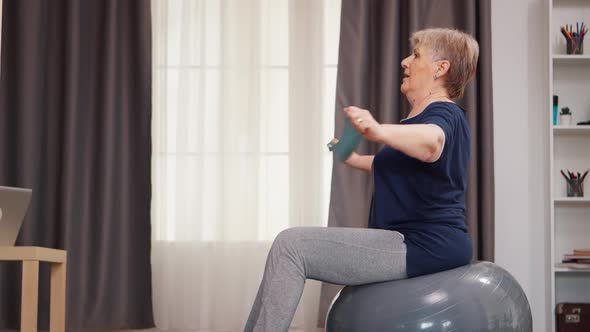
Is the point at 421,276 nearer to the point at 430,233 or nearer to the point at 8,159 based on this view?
the point at 430,233

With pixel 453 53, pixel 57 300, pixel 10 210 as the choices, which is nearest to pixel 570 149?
pixel 453 53

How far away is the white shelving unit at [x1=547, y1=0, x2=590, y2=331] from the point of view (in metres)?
4.10

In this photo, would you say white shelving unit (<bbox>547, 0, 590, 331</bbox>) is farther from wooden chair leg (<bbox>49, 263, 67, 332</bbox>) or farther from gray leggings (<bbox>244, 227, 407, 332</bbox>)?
wooden chair leg (<bbox>49, 263, 67, 332</bbox>)

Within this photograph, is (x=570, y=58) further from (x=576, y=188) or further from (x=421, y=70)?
(x=421, y=70)

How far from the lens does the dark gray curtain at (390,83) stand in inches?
160

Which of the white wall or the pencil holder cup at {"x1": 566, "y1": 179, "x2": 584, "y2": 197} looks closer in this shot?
the pencil holder cup at {"x1": 566, "y1": 179, "x2": 584, "y2": 197}

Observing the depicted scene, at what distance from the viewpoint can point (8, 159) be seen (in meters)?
4.29

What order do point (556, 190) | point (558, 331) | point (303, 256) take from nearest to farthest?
1. point (303, 256)
2. point (558, 331)
3. point (556, 190)

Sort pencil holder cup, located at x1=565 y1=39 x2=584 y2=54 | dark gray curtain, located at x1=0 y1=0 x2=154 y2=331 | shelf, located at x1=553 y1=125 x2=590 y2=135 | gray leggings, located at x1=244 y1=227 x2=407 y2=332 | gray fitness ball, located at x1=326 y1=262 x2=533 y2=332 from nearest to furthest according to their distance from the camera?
gray leggings, located at x1=244 y1=227 x2=407 y2=332 → gray fitness ball, located at x1=326 y1=262 x2=533 y2=332 → shelf, located at x1=553 y1=125 x2=590 y2=135 → pencil holder cup, located at x1=565 y1=39 x2=584 y2=54 → dark gray curtain, located at x1=0 y1=0 x2=154 y2=331

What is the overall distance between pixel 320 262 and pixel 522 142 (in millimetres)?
2524

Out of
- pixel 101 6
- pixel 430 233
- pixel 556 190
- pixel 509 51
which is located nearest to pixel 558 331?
pixel 556 190

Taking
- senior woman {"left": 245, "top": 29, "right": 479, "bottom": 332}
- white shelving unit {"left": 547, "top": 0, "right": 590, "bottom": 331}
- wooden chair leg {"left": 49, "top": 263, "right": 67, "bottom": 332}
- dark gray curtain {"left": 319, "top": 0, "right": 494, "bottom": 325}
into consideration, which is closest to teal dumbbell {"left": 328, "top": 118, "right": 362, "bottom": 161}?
senior woman {"left": 245, "top": 29, "right": 479, "bottom": 332}

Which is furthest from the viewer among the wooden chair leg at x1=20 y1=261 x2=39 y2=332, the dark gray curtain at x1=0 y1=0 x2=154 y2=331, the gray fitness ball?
the dark gray curtain at x1=0 y1=0 x2=154 y2=331

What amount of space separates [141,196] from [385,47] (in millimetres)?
1540
